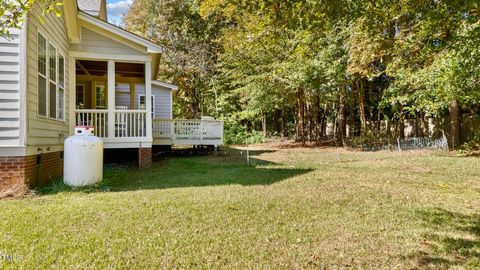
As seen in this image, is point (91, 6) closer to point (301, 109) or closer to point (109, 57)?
point (109, 57)

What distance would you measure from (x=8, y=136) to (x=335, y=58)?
14042 mm

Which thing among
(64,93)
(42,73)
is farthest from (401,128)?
(42,73)

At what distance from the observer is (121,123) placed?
1038cm

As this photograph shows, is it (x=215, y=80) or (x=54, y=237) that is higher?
(x=215, y=80)

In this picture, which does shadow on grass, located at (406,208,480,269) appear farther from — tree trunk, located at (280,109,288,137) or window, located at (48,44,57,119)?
tree trunk, located at (280,109,288,137)

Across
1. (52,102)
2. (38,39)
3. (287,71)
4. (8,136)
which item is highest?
(287,71)

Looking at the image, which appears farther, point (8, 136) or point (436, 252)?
point (8, 136)

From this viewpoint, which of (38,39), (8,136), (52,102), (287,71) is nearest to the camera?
(8,136)

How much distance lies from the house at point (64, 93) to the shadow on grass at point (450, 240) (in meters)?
4.97

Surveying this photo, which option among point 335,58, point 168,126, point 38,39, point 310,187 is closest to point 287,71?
point 335,58

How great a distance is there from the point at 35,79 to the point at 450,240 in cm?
725

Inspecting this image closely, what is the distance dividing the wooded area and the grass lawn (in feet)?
8.23

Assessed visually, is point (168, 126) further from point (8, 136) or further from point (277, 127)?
point (277, 127)

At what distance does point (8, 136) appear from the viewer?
243 inches
